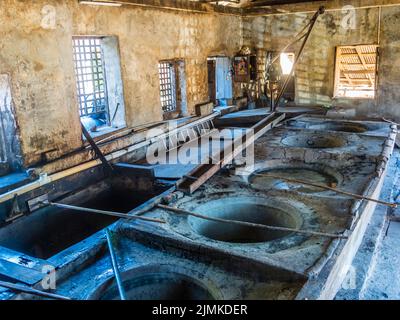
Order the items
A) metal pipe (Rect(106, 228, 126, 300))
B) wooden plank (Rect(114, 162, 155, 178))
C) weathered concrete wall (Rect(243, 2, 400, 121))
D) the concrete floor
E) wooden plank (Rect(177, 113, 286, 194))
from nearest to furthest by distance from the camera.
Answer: metal pipe (Rect(106, 228, 126, 300)) → the concrete floor → wooden plank (Rect(177, 113, 286, 194)) → wooden plank (Rect(114, 162, 155, 178)) → weathered concrete wall (Rect(243, 2, 400, 121))

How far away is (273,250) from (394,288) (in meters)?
1.98

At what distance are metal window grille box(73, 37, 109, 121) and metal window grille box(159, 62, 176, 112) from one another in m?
1.93

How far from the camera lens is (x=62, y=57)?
305 inches

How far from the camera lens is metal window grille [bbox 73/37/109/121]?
938 cm

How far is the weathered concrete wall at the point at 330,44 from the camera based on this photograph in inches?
500

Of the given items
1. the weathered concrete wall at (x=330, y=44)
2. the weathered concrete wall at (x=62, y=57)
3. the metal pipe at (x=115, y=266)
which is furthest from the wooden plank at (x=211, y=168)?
the weathered concrete wall at (x=330, y=44)

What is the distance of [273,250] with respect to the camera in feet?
16.4

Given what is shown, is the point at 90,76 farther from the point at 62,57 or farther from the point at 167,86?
the point at 167,86

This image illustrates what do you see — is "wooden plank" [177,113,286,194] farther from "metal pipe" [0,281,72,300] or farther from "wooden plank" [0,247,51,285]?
"metal pipe" [0,281,72,300]

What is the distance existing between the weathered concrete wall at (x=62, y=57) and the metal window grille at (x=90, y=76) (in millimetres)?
722

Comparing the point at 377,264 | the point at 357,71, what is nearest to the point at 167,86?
the point at 377,264

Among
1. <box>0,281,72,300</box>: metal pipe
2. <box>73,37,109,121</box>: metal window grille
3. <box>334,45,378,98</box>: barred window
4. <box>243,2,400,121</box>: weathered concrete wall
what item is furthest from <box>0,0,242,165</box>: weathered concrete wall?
<box>334,45,378,98</box>: barred window

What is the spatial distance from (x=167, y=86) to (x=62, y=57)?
4.39m
